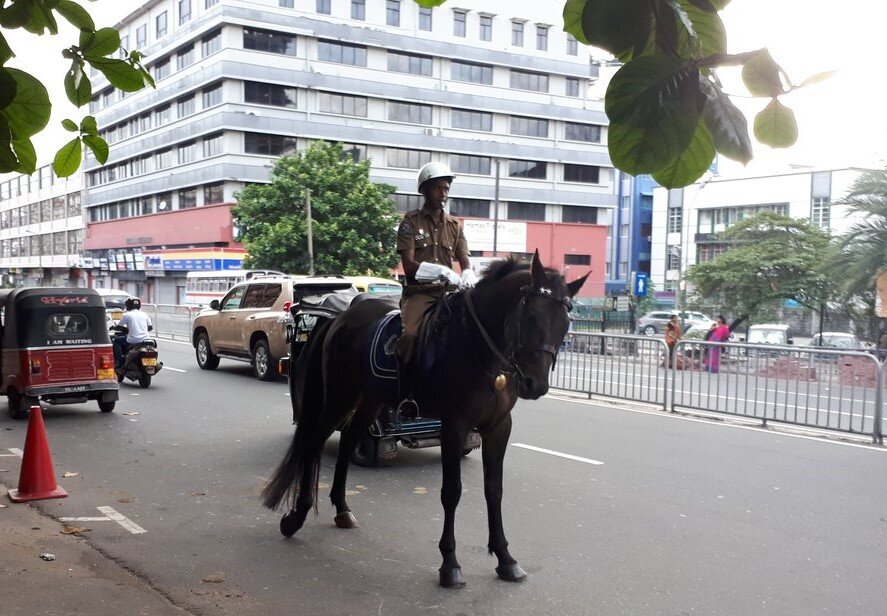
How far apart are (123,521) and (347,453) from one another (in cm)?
184

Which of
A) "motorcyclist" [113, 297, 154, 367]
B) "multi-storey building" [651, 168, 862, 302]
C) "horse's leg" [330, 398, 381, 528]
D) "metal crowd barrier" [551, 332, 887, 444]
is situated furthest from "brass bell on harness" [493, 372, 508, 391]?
"multi-storey building" [651, 168, 862, 302]

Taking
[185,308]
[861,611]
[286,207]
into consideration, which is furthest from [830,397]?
[286,207]

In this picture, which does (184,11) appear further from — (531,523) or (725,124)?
(725,124)

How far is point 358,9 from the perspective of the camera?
4947 centimetres

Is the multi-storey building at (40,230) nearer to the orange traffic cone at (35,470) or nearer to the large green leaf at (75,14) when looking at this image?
the orange traffic cone at (35,470)

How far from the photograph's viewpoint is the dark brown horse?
4645mm

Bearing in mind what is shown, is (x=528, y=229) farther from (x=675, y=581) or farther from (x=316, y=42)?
(x=675, y=581)

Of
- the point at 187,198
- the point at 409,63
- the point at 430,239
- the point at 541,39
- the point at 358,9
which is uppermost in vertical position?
the point at 358,9

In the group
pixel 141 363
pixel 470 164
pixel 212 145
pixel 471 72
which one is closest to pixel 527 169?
pixel 470 164

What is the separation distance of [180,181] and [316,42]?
1218cm

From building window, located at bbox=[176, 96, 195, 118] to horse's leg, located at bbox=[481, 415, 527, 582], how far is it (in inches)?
1936

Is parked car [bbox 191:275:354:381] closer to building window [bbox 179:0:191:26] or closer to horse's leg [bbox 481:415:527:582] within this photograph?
horse's leg [bbox 481:415:527:582]

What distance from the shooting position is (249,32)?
46.4 meters

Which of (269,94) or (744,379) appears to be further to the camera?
(269,94)
